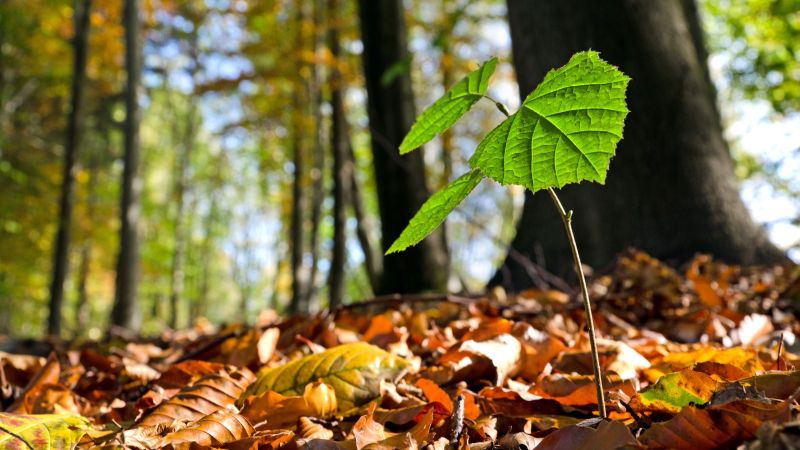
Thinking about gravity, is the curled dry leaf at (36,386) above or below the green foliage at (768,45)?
below

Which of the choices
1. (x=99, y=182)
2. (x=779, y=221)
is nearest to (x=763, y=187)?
(x=779, y=221)

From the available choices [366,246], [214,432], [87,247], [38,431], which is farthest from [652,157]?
[87,247]

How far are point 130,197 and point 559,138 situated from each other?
356 inches

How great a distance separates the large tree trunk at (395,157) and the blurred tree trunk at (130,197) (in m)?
5.63

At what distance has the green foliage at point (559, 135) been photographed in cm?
65

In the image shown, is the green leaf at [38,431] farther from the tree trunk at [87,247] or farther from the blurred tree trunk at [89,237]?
the tree trunk at [87,247]

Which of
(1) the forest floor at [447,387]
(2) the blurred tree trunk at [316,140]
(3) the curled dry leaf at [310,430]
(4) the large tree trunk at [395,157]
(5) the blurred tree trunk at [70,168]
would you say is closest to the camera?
(1) the forest floor at [447,387]

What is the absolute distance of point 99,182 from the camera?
19.2 meters

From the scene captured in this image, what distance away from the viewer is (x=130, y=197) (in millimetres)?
8664

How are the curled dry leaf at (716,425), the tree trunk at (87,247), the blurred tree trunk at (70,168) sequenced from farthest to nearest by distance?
the tree trunk at (87,247), the blurred tree trunk at (70,168), the curled dry leaf at (716,425)

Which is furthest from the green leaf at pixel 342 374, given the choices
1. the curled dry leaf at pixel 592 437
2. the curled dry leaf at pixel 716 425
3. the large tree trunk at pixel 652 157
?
the large tree trunk at pixel 652 157

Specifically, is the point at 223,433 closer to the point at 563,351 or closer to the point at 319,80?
the point at 563,351

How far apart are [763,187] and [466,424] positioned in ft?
44.0

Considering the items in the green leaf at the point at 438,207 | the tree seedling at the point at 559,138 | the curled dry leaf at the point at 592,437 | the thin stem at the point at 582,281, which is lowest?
the curled dry leaf at the point at 592,437
